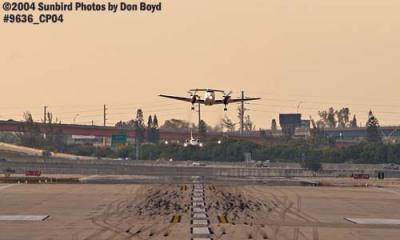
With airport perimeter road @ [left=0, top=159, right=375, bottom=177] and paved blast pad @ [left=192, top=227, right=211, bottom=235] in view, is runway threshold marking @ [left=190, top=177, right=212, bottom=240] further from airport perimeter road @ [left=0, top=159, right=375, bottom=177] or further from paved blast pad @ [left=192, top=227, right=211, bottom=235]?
airport perimeter road @ [left=0, top=159, right=375, bottom=177]

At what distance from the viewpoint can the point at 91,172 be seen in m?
154

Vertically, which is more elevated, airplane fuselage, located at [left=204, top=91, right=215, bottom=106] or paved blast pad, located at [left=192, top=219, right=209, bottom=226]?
airplane fuselage, located at [left=204, top=91, right=215, bottom=106]

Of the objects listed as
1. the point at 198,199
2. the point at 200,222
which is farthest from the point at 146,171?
the point at 200,222

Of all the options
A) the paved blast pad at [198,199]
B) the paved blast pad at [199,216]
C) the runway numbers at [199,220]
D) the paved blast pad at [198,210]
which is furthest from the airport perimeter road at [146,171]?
the paved blast pad at [199,216]

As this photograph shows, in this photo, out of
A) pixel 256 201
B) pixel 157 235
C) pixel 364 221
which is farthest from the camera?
pixel 256 201

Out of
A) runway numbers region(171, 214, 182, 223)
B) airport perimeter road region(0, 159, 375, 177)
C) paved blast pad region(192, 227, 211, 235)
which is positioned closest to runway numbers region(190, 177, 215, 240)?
paved blast pad region(192, 227, 211, 235)

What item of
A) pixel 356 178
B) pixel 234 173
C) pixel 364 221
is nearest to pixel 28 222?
pixel 364 221

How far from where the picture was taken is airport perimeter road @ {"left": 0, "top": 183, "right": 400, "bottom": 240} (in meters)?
44.1

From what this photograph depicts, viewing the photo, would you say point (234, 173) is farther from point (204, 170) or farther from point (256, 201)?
point (256, 201)

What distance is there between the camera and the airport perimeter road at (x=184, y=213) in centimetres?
4406

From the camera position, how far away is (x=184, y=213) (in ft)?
188

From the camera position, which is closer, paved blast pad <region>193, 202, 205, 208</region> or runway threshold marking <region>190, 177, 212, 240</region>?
runway threshold marking <region>190, 177, 212, 240</region>

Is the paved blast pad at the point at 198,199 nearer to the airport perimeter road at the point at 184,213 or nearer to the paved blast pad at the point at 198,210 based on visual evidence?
the airport perimeter road at the point at 184,213

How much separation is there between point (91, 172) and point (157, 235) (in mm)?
114512
